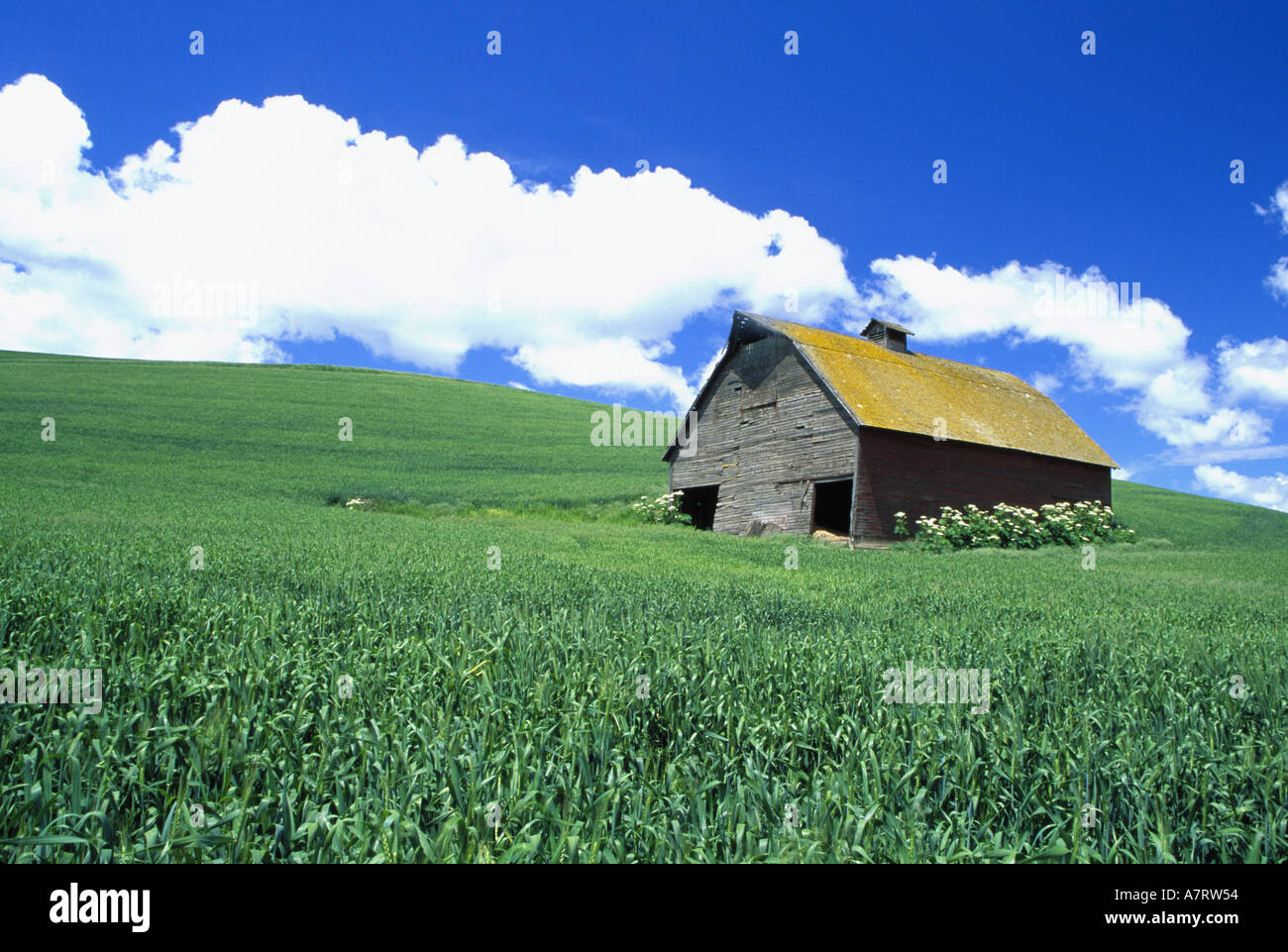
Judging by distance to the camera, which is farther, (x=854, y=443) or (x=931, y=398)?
(x=931, y=398)

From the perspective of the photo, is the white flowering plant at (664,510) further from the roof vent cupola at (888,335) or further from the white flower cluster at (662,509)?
the roof vent cupola at (888,335)

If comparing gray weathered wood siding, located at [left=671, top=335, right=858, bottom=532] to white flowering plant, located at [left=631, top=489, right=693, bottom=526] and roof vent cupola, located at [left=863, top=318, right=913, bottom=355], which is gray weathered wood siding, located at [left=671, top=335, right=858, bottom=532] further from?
roof vent cupola, located at [left=863, top=318, right=913, bottom=355]

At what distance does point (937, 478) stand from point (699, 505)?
366 inches

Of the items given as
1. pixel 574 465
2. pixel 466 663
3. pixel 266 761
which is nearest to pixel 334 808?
pixel 266 761

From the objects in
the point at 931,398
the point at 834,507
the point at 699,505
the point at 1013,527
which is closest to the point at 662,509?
the point at 699,505

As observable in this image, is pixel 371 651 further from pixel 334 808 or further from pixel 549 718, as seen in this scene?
pixel 334 808

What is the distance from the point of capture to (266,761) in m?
2.33

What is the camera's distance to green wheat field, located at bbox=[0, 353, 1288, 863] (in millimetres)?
2043

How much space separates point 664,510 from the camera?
88.7ft

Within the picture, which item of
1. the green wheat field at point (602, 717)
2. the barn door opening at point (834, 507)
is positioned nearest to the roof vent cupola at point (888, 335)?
the barn door opening at point (834, 507)

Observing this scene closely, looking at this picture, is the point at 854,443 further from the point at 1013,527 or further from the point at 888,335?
the point at 888,335

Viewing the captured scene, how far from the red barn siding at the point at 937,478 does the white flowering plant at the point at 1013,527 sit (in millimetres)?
394

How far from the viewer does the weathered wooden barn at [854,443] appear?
70.2ft
